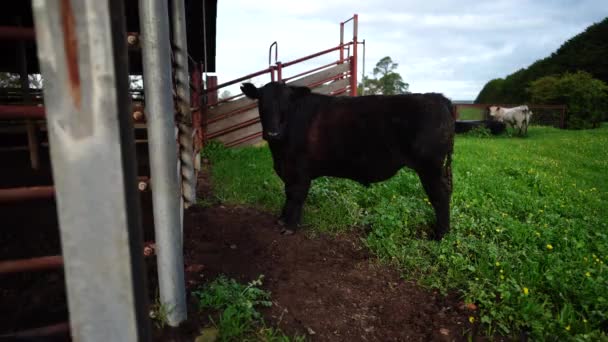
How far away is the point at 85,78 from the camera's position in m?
1.01

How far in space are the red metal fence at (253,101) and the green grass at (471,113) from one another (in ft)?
41.6

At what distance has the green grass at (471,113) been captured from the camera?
20538 mm

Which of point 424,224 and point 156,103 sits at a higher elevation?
point 156,103

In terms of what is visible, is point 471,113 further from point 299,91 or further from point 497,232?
point 299,91

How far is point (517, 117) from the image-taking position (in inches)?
581

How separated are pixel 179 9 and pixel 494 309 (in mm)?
3551

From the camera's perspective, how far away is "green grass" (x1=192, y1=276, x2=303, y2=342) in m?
2.00

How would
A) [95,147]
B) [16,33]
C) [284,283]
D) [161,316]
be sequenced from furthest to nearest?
1. [284,283]
2. [161,316]
3. [16,33]
4. [95,147]

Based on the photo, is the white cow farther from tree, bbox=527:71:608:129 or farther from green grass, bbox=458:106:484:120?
tree, bbox=527:71:608:129

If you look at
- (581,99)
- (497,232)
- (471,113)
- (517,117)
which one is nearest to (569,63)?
(581,99)

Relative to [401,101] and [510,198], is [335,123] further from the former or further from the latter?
[510,198]

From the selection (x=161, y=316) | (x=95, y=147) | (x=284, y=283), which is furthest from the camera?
(x=284, y=283)

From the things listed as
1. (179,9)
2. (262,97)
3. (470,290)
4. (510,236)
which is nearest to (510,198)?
(510,236)

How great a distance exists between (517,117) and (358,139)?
13.8 m
